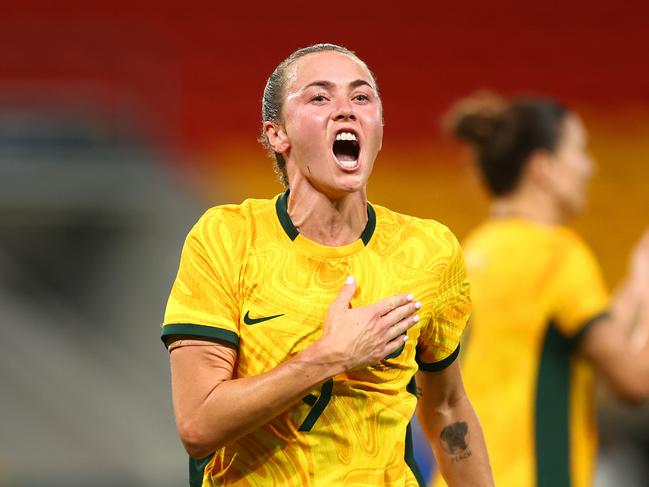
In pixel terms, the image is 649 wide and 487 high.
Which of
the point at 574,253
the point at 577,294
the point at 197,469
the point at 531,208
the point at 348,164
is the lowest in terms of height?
the point at 197,469

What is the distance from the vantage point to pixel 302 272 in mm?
2158

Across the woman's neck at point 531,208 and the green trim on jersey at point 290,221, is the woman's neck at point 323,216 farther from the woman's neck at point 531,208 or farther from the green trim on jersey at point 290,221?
the woman's neck at point 531,208

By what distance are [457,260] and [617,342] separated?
53.9 inches

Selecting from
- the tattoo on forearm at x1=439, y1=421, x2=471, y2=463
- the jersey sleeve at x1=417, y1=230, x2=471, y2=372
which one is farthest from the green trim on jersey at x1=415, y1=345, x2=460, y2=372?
the tattoo on forearm at x1=439, y1=421, x2=471, y2=463

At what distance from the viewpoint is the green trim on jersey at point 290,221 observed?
7.27ft

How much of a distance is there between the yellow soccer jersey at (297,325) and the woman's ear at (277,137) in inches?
4.4

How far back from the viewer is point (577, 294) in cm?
355

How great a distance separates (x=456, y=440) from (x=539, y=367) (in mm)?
1251

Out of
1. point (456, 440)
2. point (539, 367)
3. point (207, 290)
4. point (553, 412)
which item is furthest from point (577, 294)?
point (207, 290)

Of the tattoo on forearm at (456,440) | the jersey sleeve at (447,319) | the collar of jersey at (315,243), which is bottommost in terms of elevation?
the tattoo on forearm at (456,440)

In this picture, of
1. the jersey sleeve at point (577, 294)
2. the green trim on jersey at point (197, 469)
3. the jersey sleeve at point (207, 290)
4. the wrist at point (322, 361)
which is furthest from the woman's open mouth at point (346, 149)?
the jersey sleeve at point (577, 294)

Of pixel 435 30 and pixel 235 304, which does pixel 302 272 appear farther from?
pixel 435 30

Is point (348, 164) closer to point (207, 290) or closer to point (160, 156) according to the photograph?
point (207, 290)

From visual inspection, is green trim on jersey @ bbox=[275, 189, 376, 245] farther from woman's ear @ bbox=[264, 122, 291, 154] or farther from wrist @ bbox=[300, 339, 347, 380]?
wrist @ bbox=[300, 339, 347, 380]
